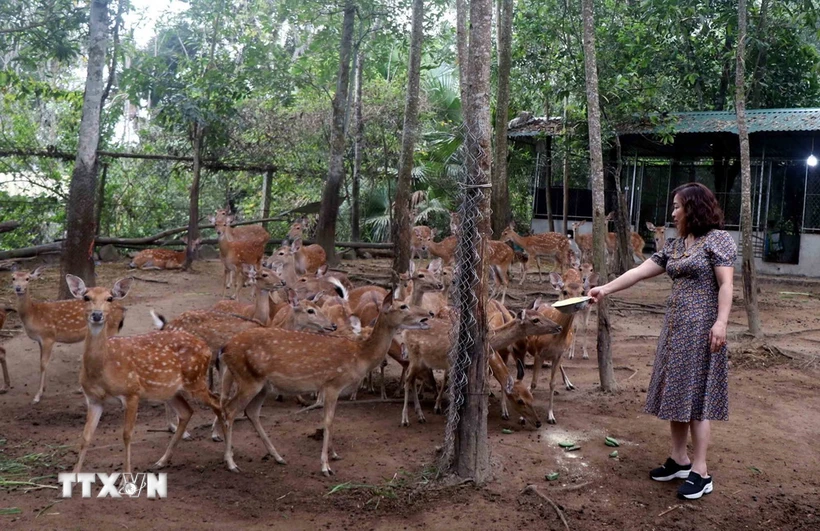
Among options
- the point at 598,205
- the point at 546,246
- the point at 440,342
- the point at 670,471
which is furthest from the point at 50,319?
the point at 546,246

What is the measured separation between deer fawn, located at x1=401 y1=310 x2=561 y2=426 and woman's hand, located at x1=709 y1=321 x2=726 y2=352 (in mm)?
2005

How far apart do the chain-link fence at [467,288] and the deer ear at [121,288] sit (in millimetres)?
2320

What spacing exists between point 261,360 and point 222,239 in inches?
271

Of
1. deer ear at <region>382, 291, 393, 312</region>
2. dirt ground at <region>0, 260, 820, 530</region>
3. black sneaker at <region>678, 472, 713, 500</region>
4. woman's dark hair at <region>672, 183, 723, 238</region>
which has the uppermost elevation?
woman's dark hair at <region>672, 183, 723, 238</region>

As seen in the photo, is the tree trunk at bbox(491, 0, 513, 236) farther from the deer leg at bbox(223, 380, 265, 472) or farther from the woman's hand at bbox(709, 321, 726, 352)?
the woman's hand at bbox(709, 321, 726, 352)

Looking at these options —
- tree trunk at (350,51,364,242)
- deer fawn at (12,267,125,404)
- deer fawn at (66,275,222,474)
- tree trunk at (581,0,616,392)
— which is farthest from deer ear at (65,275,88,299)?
tree trunk at (350,51,364,242)

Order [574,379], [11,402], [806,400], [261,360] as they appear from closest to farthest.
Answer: [261,360], [11,402], [806,400], [574,379]

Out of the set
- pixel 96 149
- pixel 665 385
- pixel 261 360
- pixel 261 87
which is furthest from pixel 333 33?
pixel 665 385

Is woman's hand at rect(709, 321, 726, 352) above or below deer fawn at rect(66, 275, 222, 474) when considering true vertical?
above

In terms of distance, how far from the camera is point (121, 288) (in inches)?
226

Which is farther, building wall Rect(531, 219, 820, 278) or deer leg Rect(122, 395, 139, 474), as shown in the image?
building wall Rect(531, 219, 820, 278)

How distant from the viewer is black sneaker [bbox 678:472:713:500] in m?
5.12

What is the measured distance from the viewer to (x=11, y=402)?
7266 mm

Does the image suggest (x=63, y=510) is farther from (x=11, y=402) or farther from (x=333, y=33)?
(x=333, y=33)
